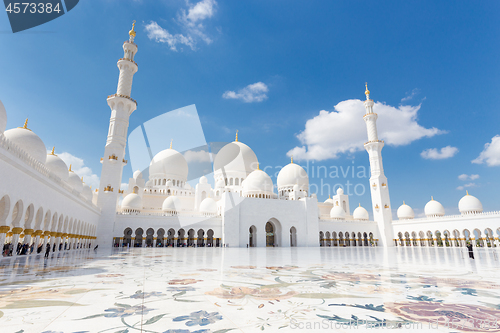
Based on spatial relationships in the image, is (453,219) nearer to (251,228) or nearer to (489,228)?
(489,228)

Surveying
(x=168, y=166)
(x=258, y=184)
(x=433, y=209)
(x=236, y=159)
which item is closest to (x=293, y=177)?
(x=258, y=184)

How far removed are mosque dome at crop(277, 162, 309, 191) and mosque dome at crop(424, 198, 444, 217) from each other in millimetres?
12718

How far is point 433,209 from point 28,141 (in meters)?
34.1

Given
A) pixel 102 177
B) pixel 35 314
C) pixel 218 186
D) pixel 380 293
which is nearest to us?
pixel 35 314

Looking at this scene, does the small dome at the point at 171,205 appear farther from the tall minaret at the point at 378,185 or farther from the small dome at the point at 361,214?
the tall minaret at the point at 378,185

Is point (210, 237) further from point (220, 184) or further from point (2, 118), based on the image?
point (2, 118)

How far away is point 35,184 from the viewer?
1021cm

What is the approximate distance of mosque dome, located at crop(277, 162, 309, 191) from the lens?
1209 inches

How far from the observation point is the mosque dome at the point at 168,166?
31531 mm

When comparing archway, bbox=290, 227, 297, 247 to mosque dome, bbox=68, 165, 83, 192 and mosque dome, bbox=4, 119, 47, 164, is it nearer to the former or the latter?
mosque dome, bbox=68, 165, 83, 192

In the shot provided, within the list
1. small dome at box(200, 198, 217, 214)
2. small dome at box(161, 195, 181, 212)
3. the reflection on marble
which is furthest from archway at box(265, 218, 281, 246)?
the reflection on marble

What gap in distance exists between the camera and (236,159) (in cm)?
3269

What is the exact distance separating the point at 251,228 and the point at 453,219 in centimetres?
1878

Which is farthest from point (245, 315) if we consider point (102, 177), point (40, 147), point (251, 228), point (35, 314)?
point (251, 228)
